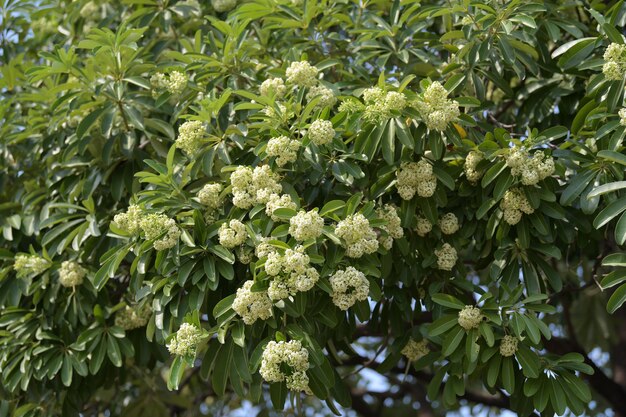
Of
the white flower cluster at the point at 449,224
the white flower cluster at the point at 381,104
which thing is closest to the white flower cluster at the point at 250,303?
the white flower cluster at the point at 381,104

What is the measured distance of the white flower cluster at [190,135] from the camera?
4504 mm

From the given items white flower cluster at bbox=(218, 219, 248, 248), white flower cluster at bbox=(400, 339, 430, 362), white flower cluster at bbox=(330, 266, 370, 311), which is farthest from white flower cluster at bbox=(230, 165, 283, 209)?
white flower cluster at bbox=(400, 339, 430, 362)

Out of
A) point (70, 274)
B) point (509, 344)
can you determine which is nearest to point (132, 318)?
point (70, 274)

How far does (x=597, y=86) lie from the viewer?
4.54 m

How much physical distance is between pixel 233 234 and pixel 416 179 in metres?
0.87

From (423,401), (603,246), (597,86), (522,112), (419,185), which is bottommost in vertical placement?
(423,401)

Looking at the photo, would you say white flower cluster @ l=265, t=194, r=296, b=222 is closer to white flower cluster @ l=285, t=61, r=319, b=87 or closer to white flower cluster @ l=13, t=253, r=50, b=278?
white flower cluster @ l=285, t=61, r=319, b=87

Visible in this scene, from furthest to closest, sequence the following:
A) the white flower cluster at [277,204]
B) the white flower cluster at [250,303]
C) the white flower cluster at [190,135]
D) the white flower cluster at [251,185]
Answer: the white flower cluster at [190,135] → the white flower cluster at [251,185] → the white flower cluster at [277,204] → the white flower cluster at [250,303]

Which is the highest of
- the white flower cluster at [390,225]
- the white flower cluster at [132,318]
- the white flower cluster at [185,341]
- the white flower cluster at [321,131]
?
the white flower cluster at [321,131]

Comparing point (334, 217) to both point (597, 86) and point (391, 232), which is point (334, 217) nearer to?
point (391, 232)

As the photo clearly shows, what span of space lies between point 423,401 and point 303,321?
3.41 m

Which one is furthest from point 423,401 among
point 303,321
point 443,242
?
point 303,321

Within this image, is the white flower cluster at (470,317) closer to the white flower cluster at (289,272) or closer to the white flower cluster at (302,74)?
the white flower cluster at (289,272)

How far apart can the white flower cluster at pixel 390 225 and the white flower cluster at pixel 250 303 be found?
650 millimetres
